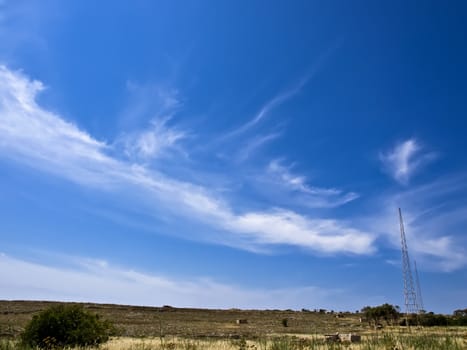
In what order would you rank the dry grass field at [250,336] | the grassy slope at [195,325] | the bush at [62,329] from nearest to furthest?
the dry grass field at [250,336]
the bush at [62,329]
the grassy slope at [195,325]

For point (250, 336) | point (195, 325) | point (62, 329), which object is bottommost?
point (62, 329)

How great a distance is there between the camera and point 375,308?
205ft

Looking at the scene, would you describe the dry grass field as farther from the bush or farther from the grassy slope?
the bush

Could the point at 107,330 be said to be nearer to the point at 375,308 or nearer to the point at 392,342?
the point at 392,342

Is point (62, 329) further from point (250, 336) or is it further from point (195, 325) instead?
point (195, 325)

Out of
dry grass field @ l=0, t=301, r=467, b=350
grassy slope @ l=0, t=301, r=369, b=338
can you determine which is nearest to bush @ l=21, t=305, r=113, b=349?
dry grass field @ l=0, t=301, r=467, b=350

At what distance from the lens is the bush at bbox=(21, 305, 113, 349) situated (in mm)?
18078

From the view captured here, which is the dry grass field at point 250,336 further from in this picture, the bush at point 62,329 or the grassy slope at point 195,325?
the bush at point 62,329

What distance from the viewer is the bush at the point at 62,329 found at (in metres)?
18.1

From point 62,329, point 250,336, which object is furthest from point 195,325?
point 62,329

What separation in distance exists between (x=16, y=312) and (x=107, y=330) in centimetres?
5772

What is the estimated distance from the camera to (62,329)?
18438 millimetres

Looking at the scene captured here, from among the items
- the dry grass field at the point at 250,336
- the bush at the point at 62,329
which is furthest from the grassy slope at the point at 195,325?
the bush at the point at 62,329

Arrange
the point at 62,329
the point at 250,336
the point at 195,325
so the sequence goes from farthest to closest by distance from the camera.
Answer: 1. the point at 195,325
2. the point at 250,336
3. the point at 62,329
